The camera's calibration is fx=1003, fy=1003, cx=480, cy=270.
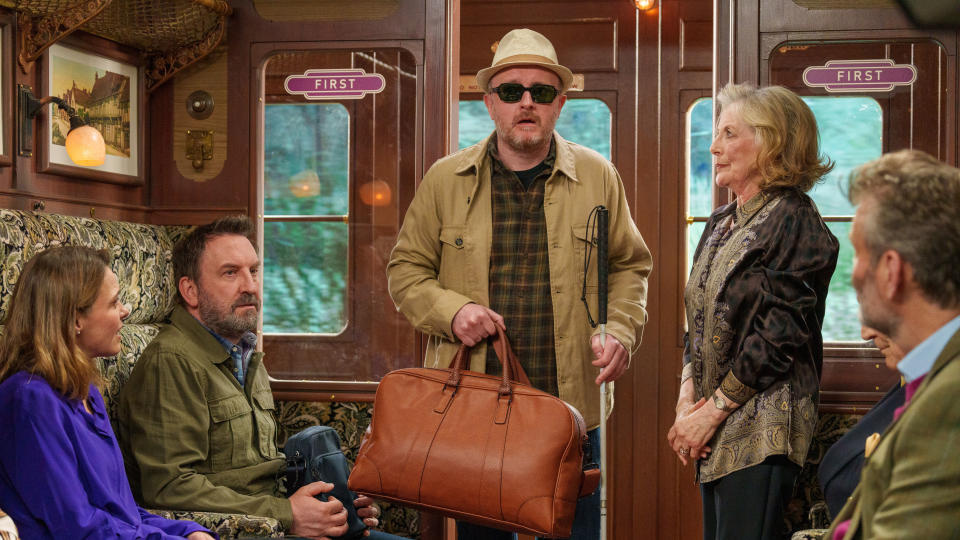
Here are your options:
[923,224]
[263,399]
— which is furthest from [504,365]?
[923,224]

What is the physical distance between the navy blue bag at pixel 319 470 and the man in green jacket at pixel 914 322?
5.78 ft

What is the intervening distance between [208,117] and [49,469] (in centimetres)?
211

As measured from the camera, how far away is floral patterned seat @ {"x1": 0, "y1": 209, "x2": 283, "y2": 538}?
9.11 ft

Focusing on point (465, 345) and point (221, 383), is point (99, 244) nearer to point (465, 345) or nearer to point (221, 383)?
point (221, 383)

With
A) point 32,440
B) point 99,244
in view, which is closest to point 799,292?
point 32,440

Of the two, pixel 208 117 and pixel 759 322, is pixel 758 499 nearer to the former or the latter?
pixel 759 322

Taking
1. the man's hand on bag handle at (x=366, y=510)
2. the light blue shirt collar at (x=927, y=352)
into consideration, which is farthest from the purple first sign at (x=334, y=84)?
the light blue shirt collar at (x=927, y=352)

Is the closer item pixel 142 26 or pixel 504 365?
pixel 504 365

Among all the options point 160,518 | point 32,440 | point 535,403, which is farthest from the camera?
point 535,403

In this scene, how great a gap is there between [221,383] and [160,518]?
1.62 ft

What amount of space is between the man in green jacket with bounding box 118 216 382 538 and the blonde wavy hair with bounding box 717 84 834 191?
1.59m

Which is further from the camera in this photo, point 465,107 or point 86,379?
point 465,107

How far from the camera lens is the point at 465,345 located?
3.06 meters

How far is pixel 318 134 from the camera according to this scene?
4148 mm
